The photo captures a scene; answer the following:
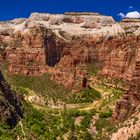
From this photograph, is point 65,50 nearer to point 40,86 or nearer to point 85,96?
point 40,86

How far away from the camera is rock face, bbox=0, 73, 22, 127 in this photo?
12231 centimetres

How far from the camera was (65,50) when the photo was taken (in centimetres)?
19138

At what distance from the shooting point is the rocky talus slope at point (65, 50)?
181250 mm

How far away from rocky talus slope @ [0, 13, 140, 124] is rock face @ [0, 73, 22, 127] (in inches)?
1359

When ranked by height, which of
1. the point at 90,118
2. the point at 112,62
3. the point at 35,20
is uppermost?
the point at 35,20

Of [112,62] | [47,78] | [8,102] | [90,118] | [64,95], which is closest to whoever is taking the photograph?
[8,102]

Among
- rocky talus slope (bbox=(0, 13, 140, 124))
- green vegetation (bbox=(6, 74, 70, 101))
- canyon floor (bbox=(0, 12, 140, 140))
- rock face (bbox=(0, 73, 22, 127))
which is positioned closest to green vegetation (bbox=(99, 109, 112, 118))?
canyon floor (bbox=(0, 12, 140, 140))

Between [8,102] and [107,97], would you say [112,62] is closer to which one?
[107,97]

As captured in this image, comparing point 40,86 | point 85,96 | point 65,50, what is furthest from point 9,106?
point 65,50

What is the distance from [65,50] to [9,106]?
219ft

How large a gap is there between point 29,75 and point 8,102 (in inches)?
1942

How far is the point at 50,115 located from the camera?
470 feet

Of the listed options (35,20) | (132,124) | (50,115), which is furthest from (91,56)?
(132,124)

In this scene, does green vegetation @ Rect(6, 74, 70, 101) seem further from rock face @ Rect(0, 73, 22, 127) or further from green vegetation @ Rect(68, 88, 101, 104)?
rock face @ Rect(0, 73, 22, 127)
